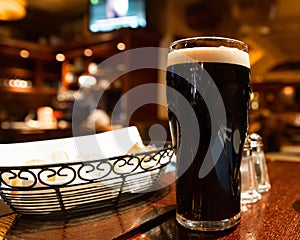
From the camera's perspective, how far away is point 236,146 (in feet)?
1.45

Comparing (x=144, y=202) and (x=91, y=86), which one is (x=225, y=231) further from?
(x=91, y=86)

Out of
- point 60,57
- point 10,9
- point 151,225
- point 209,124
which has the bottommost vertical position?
point 151,225

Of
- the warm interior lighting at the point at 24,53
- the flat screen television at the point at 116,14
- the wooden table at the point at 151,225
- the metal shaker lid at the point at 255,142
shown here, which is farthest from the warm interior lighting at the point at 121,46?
the wooden table at the point at 151,225

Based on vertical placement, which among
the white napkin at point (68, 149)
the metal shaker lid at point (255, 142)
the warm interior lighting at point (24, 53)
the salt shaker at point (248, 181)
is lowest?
the salt shaker at point (248, 181)

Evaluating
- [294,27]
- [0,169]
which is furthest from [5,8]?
[294,27]

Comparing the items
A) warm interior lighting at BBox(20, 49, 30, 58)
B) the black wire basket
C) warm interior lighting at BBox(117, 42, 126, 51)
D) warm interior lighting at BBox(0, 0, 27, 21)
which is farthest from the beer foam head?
warm interior lighting at BBox(20, 49, 30, 58)

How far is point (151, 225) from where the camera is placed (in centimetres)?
44

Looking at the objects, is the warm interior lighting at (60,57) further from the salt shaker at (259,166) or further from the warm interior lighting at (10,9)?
the salt shaker at (259,166)

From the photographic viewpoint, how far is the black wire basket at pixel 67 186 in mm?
411

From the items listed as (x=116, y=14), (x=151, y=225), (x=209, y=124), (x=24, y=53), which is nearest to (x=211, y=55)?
(x=209, y=124)

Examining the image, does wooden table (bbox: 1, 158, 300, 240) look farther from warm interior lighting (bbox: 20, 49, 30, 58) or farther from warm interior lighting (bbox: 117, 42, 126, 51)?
warm interior lighting (bbox: 20, 49, 30, 58)

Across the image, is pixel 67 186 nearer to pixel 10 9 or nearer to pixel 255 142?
pixel 255 142

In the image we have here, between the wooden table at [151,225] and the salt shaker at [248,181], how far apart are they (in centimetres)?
2

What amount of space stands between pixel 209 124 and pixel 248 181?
0.22 meters
